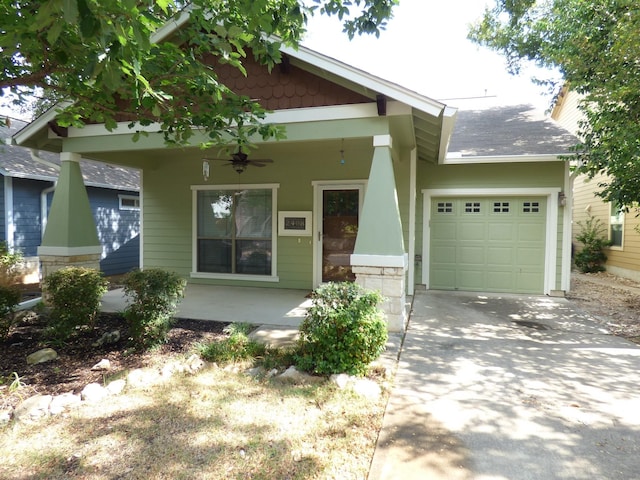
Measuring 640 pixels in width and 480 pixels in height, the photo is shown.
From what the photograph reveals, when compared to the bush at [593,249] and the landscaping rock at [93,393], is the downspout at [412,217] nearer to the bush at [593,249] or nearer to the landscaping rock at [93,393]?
the landscaping rock at [93,393]

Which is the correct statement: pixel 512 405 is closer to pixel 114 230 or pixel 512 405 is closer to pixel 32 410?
pixel 32 410

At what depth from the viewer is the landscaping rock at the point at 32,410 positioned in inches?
105

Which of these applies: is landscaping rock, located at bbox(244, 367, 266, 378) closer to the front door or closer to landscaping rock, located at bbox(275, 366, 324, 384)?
landscaping rock, located at bbox(275, 366, 324, 384)

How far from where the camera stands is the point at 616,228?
10.5m

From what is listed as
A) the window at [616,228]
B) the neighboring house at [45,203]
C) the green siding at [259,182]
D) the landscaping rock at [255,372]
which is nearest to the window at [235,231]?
the green siding at [259,182]

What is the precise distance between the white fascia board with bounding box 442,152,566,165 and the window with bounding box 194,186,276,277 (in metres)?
3.47

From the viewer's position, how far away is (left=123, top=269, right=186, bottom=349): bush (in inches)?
153

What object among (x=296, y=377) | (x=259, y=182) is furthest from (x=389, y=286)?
(x=259, y=182)

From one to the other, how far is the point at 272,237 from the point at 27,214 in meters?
6.09


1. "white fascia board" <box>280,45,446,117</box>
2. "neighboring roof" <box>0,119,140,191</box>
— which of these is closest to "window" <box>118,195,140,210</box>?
"neighboring roof" <box>0,119,140,191</box>

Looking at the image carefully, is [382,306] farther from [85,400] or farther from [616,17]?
[616,17]

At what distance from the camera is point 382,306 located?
4.54 m

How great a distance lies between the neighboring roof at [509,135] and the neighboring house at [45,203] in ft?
26.5

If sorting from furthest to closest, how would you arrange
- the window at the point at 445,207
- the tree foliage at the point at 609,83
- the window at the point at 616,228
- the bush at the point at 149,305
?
the window at the point at 616,228 → the window at the point at 445,207 → the tree foliage at the point at 609,83 → the bush at the point at 149,305
